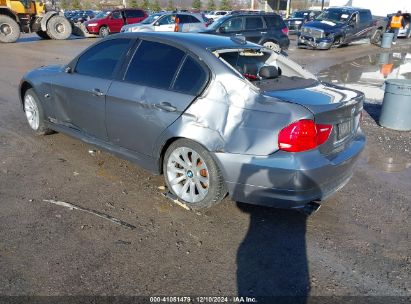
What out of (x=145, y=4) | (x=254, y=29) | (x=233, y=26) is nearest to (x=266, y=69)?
(x=233, y=26)

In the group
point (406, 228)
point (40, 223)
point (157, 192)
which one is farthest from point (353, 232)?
point (40, 223)

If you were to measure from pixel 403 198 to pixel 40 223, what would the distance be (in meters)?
3.66

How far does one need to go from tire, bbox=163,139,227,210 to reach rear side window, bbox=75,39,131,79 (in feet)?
4.13

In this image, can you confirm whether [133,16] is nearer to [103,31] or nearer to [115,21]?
[115,21]

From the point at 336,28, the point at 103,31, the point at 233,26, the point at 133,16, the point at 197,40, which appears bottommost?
the point at 103,31

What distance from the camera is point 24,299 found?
264 centimetres

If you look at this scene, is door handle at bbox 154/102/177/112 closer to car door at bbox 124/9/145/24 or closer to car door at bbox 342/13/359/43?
car door at bbox 342/13/359/43

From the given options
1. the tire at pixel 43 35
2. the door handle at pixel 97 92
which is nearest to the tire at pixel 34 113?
the door handle at pixel 97 92

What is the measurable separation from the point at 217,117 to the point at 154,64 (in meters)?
1.04

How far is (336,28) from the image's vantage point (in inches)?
746

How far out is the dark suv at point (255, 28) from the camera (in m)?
15.1

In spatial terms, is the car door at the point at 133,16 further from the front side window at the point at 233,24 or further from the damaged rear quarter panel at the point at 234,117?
the damaged rear quarter panel at the point at 234,117

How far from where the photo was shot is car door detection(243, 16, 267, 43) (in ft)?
50.5

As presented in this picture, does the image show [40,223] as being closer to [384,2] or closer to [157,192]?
[157,192]
